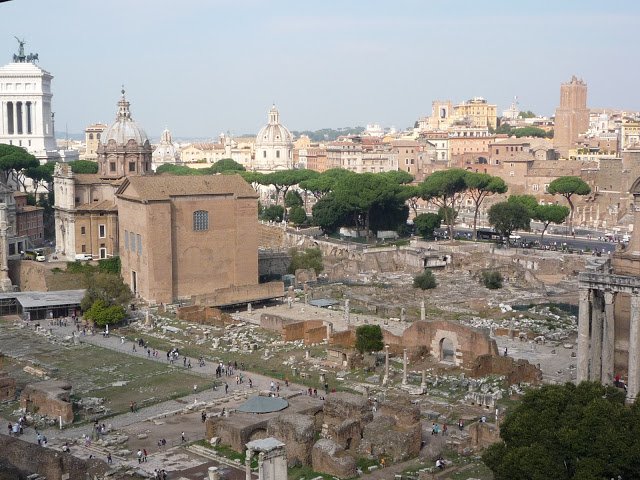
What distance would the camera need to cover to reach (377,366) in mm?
31797

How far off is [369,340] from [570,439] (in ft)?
49.4

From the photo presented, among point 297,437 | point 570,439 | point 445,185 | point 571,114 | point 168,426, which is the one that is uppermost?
point 571,114

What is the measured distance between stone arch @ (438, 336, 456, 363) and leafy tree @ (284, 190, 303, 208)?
4120 cm

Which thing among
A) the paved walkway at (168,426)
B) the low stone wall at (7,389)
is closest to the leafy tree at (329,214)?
the paved walkway at (168,426)

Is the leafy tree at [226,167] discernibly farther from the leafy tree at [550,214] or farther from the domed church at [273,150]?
the leafy tree at [550,214]

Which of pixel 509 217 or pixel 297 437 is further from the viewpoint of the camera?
pixel 509 217

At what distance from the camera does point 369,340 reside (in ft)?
106

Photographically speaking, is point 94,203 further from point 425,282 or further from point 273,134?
point 273,134

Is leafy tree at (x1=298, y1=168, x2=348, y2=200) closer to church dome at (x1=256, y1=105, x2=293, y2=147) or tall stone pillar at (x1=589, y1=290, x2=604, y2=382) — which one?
church dome at (x1=256, y1=105, x2=293, y2=147)

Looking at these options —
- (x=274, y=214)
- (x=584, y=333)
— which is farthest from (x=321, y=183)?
(x=584, y=333)

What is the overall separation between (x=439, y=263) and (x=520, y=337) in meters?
19.0

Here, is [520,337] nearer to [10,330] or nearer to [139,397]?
[139,397]

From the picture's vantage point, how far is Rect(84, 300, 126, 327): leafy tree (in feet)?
127

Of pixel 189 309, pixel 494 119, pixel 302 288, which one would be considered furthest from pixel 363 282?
pixel 494 119
